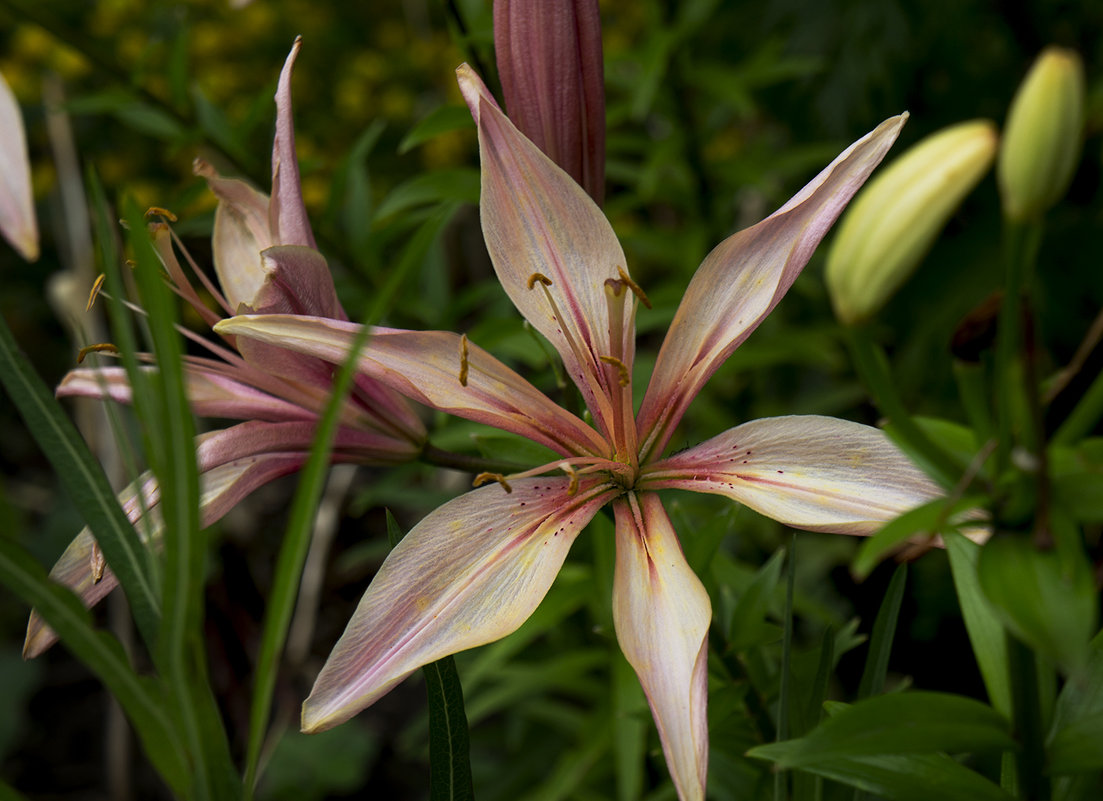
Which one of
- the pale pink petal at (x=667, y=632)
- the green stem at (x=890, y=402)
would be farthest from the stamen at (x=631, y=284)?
the green stem at (x=890, y=402)

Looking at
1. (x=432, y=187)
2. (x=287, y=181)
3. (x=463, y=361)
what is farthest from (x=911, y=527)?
(x=432, y=187)

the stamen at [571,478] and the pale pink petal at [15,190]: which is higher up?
the pale pink petal at [15,190]

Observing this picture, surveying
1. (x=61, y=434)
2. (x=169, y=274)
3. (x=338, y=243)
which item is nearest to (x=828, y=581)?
(x=338, y=243)

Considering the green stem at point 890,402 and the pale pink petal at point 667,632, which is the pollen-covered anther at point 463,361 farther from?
the green stem at point 890,402

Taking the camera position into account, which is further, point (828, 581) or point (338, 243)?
point (828, 581)

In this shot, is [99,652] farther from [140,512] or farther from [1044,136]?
[1044,136]

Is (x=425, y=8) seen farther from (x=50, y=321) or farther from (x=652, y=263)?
(x=50, y=321)
